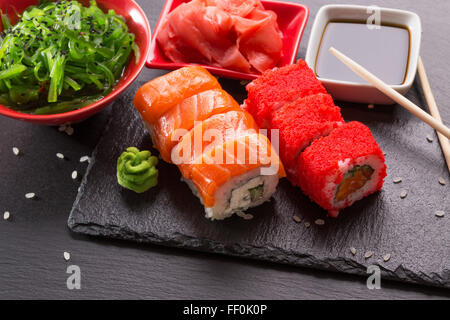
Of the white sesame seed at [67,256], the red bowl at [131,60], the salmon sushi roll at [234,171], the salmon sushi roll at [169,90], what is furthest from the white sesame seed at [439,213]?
the white sesame seed at [67,256]

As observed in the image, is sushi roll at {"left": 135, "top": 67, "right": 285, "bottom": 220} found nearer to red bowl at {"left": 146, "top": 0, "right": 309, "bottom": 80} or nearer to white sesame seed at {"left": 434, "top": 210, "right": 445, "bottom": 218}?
red bowl at {"left": 146, "top": 0, "right": 309, "bottom": 80}

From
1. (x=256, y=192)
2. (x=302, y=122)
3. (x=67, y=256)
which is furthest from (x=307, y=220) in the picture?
(x=67, y=256)

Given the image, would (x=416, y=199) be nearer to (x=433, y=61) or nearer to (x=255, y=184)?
(x=255, y=184)

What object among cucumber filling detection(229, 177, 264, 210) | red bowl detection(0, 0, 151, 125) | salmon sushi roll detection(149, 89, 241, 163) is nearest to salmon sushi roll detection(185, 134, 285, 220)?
cucumber filling detection(229, 177, 264, 210)

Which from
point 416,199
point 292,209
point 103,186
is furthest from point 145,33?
point 416,199

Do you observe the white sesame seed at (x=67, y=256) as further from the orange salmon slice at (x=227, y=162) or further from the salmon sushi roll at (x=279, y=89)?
the salmon sushi roll at (x=279, y=89)

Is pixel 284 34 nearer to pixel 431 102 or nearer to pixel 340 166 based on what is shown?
pixel 431 102
